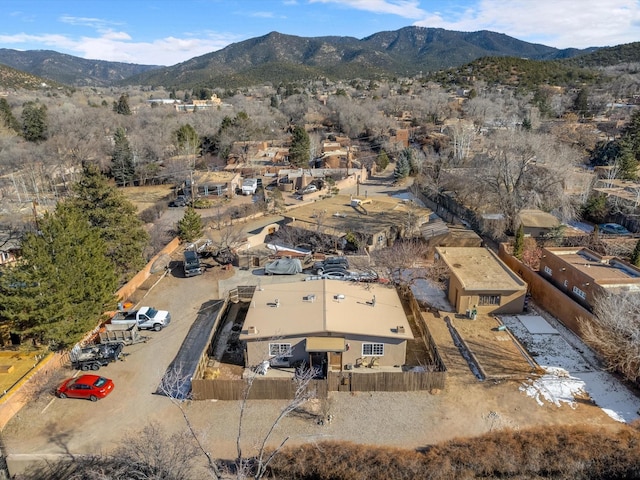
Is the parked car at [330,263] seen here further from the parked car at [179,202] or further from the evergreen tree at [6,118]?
the evergreen tree at [6,118]

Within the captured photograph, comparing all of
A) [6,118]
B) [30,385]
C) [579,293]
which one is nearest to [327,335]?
[30,385]

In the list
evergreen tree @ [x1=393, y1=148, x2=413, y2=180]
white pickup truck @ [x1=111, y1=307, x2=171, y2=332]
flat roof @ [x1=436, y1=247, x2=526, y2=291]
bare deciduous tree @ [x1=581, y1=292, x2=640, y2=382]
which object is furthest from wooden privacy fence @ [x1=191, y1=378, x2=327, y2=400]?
evergreen tree @ [x1=393, y1=148, x2=413, y2=180]

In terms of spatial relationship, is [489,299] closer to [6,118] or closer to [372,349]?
[372,349]

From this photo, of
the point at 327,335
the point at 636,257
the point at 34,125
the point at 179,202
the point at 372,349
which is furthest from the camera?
the point at 34,125

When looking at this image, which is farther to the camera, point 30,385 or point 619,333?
point 619,333

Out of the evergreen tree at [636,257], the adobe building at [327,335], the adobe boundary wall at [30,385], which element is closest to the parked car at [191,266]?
the adobe building at [327,335]

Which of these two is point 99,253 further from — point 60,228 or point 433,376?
point 433,376

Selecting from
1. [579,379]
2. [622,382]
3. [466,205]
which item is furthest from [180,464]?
[466,205]
